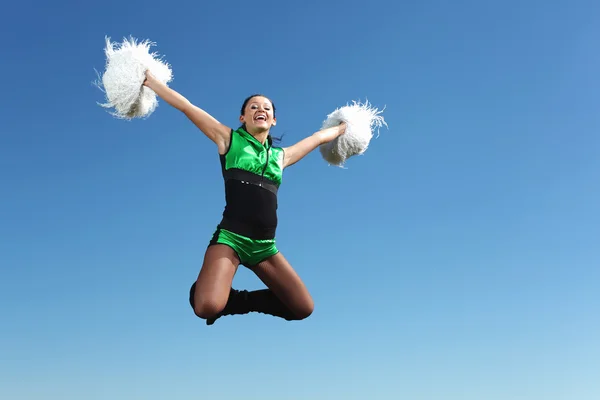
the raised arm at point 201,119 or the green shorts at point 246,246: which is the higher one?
the raised arm at point 201,119

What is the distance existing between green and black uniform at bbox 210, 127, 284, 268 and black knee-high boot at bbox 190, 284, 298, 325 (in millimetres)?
315

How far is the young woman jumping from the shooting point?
6.19m

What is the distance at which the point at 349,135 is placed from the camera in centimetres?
780

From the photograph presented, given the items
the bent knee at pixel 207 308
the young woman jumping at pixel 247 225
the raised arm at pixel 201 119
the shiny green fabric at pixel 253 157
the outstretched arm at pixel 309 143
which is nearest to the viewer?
the bent knee at pixel 207 308

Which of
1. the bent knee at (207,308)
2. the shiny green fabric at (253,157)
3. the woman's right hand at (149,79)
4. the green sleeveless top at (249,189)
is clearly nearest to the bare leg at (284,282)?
the green sleeveless top at (249,189)

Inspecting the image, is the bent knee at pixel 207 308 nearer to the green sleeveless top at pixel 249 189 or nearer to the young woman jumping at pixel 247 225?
the young woman jumping at pixel 247 225

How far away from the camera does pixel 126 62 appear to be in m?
6.71

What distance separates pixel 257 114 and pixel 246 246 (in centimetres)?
133

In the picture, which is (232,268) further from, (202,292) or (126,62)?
(126,62)

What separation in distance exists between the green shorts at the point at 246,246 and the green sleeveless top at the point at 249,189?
0.05m

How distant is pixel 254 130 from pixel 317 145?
1.01m

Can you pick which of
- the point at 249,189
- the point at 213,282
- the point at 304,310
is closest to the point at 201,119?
the point at 249,189

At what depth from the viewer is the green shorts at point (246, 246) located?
6324 millimetres

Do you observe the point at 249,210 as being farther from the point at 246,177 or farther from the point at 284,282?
the point at 284,282
